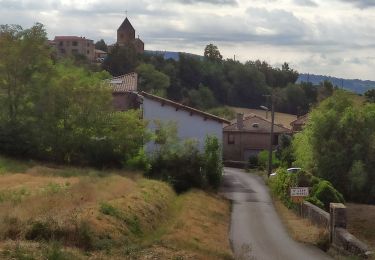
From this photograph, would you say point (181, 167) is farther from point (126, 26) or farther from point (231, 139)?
point (126, 26)

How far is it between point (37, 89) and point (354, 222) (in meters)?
24.5

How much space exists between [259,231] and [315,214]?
3.33m

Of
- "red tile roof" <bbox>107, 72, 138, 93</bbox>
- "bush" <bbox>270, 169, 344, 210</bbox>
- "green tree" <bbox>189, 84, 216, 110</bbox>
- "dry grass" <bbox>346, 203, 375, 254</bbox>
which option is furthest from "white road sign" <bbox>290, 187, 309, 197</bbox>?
"green tree" <bbox>189, 84, 216, 110</bbox>

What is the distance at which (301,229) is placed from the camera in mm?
33000

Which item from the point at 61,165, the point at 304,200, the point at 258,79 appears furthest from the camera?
the point at 258,79

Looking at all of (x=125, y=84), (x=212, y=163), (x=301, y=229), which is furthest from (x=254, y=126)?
(x=301, y=229)

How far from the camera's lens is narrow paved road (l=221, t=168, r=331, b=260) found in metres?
26.1

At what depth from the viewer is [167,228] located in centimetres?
2697

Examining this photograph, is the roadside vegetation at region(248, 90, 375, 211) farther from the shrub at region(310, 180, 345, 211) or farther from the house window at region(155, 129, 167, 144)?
the shrub at region(310, 180, 345, 211)

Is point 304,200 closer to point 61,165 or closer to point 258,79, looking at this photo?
point 61,165

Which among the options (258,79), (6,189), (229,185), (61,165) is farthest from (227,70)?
(6,189)

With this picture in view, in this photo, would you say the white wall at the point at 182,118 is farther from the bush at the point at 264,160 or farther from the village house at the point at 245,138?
the village house at the point at 245,138

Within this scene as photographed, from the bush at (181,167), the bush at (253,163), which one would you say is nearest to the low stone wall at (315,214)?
the bush at (181,167)

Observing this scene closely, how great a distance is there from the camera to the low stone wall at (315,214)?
31328 mm
